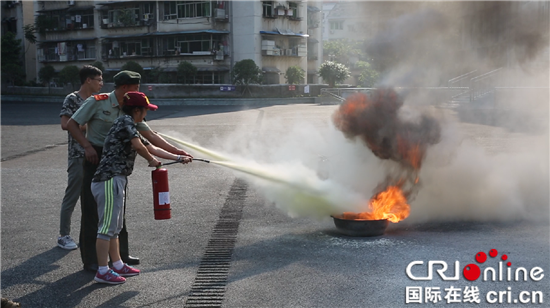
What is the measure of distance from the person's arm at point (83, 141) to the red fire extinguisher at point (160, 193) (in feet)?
2.02

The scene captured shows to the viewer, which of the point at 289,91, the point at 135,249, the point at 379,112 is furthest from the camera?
the point at 289,91

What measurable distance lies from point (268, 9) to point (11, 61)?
965 inches

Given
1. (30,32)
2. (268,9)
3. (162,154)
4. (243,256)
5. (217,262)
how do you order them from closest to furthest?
(162,154) < (217,262) < (243,256) < (268,9) < (30,32)

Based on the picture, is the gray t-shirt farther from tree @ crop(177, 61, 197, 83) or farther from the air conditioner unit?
the air conditioner unit

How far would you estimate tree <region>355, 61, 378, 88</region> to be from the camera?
25.6 ft

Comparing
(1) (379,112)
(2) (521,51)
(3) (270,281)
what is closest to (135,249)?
(3) (270,281)

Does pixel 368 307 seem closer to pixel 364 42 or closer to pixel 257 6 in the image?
pixel 364 42

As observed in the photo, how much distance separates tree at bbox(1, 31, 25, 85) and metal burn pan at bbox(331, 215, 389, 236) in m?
51.0

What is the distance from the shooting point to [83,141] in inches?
210

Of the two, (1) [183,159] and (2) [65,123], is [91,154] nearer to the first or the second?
(2) [65,123]

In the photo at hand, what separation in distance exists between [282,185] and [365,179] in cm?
136

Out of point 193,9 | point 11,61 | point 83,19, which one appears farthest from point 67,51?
point 193,9

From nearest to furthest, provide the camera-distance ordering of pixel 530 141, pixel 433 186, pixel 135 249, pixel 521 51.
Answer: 1. pixel 135 249
2. pixel 433 186
3. pixel 521 51
4. pixel 530 141

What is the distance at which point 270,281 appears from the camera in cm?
506
